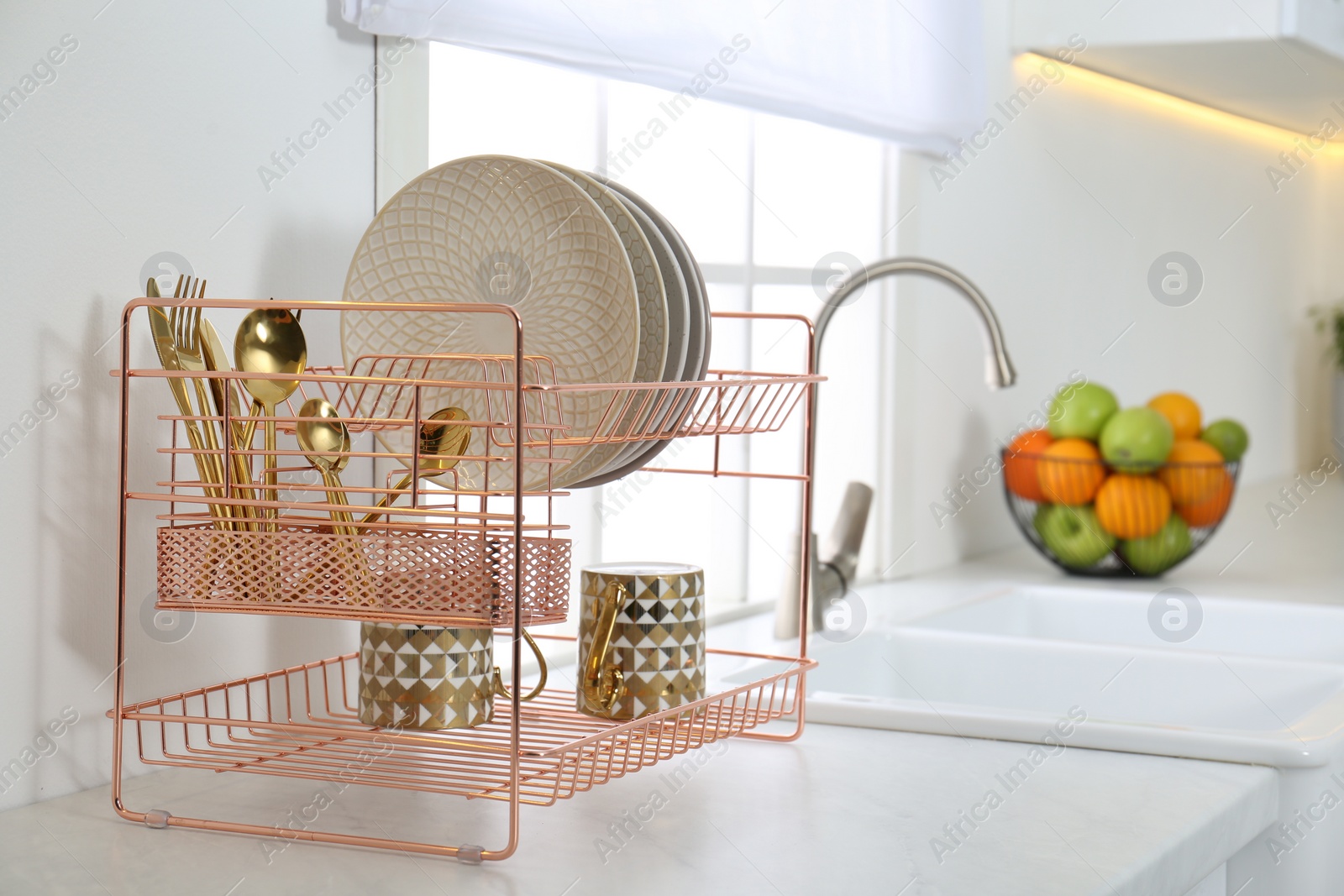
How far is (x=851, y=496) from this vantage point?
1408mm

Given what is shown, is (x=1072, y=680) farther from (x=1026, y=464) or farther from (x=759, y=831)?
(x=759, y=831)

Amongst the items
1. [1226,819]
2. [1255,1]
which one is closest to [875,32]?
[1255,1]

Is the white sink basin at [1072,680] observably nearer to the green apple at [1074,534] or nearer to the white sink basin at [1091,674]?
the white sink basin at [1091,674]

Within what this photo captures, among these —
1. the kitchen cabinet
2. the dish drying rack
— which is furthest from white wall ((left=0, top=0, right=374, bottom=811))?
Answer: the kitchen cabinet

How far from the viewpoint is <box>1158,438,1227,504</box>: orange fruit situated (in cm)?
163

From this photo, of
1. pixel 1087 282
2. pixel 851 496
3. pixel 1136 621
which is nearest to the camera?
pixel 851 496

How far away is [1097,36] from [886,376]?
1.90ft

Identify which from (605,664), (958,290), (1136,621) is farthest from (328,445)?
(1136,621)

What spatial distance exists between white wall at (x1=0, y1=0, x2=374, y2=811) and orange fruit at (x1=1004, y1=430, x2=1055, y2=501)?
104 centimetres

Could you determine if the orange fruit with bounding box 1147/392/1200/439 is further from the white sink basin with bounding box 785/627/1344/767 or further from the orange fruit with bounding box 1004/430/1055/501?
the white sink basin with bounding box 785/627/1344/767

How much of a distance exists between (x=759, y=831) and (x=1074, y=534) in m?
1.03

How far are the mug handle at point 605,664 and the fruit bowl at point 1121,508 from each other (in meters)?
0.97

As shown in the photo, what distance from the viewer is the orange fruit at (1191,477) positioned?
163 cm

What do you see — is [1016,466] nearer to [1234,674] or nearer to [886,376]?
[886,376]
